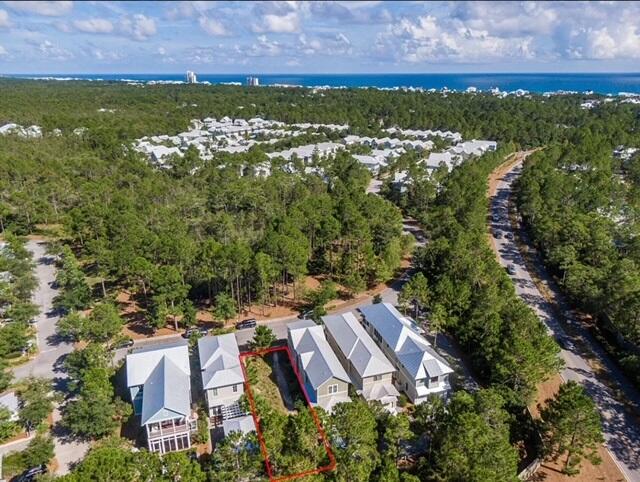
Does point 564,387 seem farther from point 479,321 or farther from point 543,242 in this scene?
point 543,242

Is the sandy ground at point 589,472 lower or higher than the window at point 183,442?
lower

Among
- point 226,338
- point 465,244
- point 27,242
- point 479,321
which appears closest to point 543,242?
point 465,244

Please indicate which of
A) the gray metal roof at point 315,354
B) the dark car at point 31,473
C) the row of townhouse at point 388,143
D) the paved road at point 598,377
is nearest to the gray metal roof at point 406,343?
the gray metal roof at point 315,354

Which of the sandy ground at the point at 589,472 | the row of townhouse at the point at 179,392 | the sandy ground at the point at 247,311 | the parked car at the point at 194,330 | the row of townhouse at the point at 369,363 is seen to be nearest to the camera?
the sandy ground at the point at 589,472

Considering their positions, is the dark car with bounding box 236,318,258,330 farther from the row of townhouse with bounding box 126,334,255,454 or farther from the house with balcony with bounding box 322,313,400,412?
the house with balcony with bounding box 322,313,400,412

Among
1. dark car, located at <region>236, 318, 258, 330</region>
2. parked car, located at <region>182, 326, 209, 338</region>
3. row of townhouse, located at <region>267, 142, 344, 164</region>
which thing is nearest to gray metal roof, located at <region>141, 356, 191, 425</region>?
parked car, located at <region>182, 326, 209, 338</region>

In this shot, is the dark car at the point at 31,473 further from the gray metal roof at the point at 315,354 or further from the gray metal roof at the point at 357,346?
the gray metal roof at the point at 357,346
